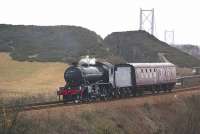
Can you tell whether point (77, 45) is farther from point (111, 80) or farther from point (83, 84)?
point (83, 84)

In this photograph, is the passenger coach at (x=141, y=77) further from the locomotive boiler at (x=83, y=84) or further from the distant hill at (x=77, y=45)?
the distant hill at (x=77, y=45)

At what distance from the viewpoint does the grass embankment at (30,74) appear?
216 feet

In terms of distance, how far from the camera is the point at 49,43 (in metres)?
102

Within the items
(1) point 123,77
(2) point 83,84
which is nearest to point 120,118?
(2) point 83,84

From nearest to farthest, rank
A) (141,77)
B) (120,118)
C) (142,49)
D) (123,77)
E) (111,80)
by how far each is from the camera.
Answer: (120,118) → (111,80) → (123,77) → (141,77) → (142,49)

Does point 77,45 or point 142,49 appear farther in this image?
point 142,49

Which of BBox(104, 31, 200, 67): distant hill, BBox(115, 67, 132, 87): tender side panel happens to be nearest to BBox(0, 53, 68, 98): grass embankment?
BBox(115, 67, 132, 87): tender side panel

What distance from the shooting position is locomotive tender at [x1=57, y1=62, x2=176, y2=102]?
134ft

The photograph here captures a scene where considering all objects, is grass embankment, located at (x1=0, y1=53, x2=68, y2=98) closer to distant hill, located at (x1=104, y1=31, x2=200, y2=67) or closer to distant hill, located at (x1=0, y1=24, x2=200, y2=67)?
distant hill, located at (x1=0, y1=24, x2=200, y2=67)

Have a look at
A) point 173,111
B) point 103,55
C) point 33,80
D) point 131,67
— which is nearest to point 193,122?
point 173,111

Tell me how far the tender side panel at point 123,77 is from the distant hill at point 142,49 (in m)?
62.1

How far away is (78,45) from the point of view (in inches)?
3915

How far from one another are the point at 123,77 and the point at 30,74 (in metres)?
31.7

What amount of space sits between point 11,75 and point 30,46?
78.0 ft
